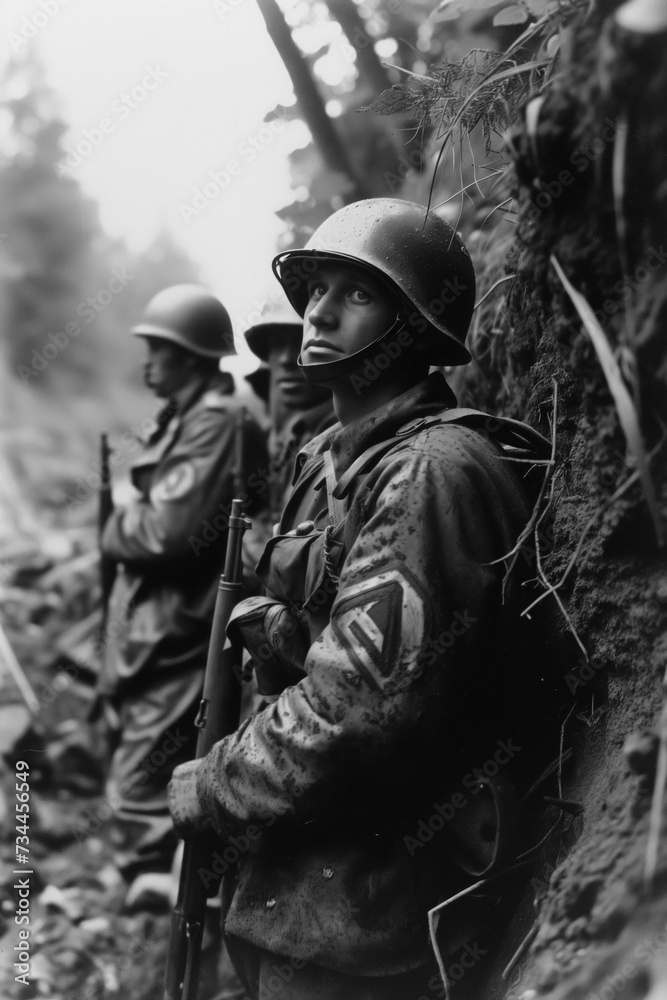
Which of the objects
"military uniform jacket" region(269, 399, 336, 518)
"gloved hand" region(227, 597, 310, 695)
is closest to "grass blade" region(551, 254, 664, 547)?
"gloved hand" region(227, 597, 310, 695)

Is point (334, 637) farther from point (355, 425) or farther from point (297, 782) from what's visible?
point (355, 425)

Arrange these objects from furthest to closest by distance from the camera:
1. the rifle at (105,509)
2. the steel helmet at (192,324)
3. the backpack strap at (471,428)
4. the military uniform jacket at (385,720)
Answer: the rifle at (105,509), the steel helmet at (192,324), the backpack strap at (471,428), the military uniform jacket at (385,720)

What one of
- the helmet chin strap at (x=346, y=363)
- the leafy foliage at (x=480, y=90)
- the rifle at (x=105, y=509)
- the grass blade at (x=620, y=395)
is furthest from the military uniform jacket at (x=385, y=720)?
the rifle at (x=105, y=509)

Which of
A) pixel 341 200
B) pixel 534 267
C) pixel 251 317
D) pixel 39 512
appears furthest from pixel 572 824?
pixel 39 512

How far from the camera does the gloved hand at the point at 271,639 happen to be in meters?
2.48

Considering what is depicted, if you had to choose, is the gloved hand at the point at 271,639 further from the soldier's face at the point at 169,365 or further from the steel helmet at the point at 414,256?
the soldier's face at the point at 169,365

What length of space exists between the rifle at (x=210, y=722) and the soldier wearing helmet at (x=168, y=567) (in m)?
2.00

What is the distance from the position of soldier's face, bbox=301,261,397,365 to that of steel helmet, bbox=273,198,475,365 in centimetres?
4

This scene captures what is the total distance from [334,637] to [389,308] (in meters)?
0.84

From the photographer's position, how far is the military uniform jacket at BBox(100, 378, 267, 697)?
16.9 feet

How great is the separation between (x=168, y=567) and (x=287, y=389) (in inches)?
44.5

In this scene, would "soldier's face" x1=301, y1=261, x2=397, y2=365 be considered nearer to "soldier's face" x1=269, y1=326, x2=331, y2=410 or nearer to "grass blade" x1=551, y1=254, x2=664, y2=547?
"grass blade" x1=551, y1=254, x2=664, y2=547

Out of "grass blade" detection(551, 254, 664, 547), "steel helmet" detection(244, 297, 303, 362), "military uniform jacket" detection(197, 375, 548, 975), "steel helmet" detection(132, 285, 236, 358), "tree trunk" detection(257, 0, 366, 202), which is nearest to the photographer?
"grass blade" detection(551, 254, 664, 547)

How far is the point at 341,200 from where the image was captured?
566 cm
